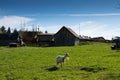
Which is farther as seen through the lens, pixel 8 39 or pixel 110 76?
pixel 8 39

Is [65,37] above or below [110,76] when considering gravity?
above

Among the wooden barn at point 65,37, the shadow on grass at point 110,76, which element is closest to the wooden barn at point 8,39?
the wooden barn at point 65,37

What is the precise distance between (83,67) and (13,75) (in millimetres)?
8076

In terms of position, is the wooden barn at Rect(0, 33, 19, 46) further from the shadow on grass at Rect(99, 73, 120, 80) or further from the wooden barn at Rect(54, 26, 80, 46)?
the shadow on grass at Rect(99, 73, 120, 80)

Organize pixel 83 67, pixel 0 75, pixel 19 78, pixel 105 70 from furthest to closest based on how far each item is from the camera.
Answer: pixel 83 67 < pixel 105 70 < pixel 0 75 < pixel 19 78

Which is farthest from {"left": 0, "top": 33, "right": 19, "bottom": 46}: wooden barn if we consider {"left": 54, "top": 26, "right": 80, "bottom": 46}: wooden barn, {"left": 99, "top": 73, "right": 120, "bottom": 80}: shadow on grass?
{"left": 99, "top": 73, "right": 120, "bottom": 80}: shadow on grass

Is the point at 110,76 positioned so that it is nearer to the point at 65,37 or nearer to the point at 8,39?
the point at 65,37

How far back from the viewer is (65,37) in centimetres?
10794

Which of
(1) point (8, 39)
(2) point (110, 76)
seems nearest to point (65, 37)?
(1) point (8, 39)

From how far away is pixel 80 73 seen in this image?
2541cm

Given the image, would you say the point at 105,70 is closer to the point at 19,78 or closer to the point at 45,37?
the point at 19,78

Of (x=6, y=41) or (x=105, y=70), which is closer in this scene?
(x=105, y=70)

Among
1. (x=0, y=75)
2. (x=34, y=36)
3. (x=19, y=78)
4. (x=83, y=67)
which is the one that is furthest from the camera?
(x=34, y=36)

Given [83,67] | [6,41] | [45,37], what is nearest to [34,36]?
[45,37]
